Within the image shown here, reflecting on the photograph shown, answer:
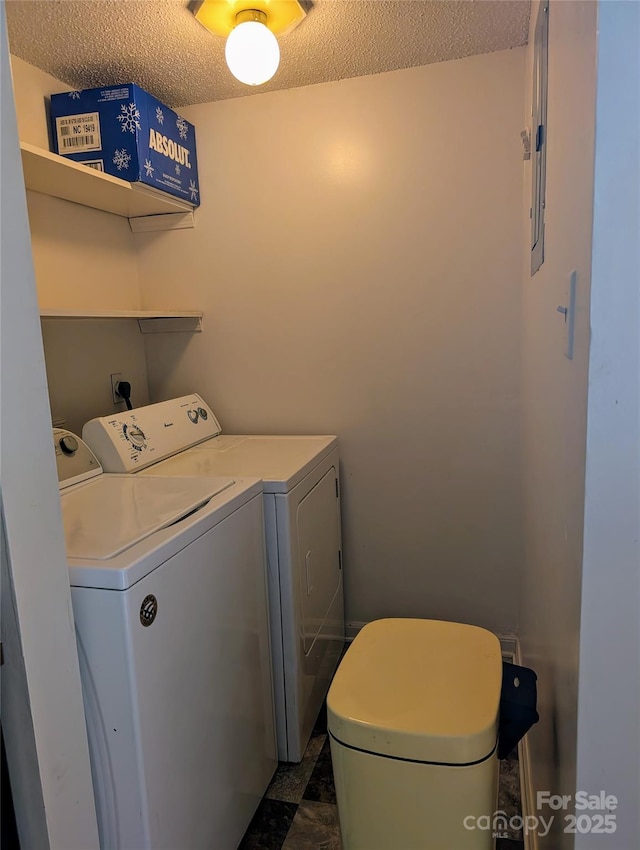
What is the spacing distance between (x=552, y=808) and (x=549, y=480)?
63 cm

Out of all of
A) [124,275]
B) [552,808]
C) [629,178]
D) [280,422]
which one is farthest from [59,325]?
[552,808]

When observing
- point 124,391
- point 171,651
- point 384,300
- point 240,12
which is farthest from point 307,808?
point 240,12

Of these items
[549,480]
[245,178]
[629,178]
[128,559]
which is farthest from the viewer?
[245,178]

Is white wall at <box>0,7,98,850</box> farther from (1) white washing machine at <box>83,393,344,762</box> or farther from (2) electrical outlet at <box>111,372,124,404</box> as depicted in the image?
(2) electrical outlet at <box>111,372,124,404</box>

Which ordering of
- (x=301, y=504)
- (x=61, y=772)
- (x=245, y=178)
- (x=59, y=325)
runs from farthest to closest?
(x=245, y=178), (x=59, y=325), (x=301, y=504), (x=61, y=772)

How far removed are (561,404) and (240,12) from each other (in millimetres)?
1412

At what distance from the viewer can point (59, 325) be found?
1881 millimetres

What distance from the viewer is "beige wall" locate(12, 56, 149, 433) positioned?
1804 mm

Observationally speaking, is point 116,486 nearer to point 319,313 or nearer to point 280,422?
point 280,422

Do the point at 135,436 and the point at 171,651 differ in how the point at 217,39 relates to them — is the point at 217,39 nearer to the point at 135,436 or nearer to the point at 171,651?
the point at 135,436

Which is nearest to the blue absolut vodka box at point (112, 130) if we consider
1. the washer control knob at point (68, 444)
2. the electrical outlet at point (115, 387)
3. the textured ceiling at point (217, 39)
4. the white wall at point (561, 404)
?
the textured ceiling at point (217, 39)

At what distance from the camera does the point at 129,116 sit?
1.79 m

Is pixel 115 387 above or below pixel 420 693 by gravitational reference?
above

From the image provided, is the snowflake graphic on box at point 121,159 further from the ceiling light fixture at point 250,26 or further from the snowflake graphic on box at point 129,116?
the ceiling light fixture at point 250,26
